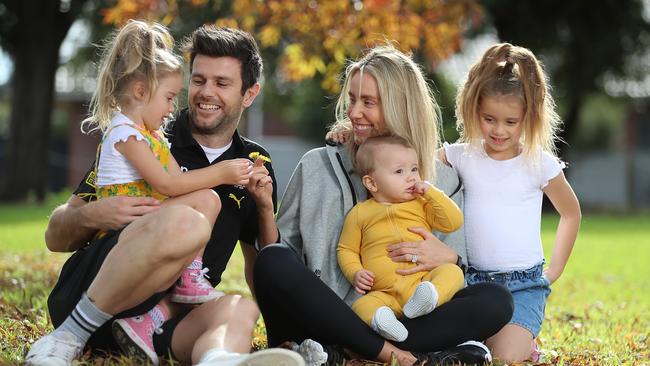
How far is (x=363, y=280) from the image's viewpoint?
12.5 ft

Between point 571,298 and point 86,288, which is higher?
point 86,288

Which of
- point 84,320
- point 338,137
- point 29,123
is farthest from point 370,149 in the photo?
point 29,123

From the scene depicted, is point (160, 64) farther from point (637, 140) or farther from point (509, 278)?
point (637, 140)

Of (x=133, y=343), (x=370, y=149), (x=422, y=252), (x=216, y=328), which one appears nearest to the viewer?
(x=216, y=328)

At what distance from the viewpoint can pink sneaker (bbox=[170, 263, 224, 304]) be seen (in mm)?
3648

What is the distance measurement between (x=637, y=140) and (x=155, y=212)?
31958 mm

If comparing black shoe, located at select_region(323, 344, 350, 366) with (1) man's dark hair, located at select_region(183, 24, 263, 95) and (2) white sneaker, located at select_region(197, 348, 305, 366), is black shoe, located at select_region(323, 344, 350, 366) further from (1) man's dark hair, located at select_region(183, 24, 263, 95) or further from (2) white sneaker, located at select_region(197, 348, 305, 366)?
(1) man's dark hair, located at select_region(183, 24, 263, 95)

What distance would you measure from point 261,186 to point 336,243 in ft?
1.50

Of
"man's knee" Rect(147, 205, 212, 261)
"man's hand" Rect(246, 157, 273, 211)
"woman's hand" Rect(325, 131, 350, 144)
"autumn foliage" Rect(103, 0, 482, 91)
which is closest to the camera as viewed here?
"man's knee" Rect(147, 205, 212, 261)

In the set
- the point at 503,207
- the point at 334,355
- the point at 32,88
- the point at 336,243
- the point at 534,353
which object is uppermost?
the point at 503,207

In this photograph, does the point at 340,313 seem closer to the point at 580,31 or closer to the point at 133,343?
the point at 133,343

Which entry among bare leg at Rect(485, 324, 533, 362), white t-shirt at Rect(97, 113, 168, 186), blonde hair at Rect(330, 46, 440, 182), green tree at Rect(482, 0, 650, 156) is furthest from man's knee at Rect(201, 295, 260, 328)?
green tree at Rect(482, 0, 650, 156)

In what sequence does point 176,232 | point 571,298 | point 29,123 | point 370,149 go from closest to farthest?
1. point 176,232
2. point 370,149
3. point 571,298
4. point 29,123

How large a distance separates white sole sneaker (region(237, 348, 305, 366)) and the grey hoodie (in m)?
0.86
